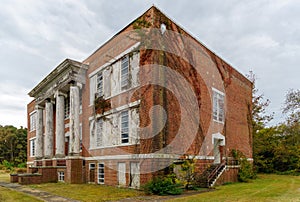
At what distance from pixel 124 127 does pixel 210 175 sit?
5669 millimetres

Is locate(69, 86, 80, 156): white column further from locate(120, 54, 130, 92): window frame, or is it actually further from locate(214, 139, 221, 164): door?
locate(214, 139, 221, 164): door

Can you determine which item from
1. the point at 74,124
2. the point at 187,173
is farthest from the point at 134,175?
the point at 74,124

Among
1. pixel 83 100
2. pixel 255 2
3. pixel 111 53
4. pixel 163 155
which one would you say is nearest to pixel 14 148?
pixel 83 100

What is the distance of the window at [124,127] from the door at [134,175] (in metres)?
1.49

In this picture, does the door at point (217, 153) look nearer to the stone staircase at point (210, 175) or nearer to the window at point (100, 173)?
the stone staircase at point (210, 175)

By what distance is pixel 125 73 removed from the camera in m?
16.5

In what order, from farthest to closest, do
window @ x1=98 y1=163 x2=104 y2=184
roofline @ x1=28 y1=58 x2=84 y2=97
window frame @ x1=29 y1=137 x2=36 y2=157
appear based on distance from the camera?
window frame @ x1=29 y1=137 x2=36 y2=157
roofline @ x1=28 y1=58 x2=84 y2=97
window @ x1=98 y1=163 x2=104 y2=184

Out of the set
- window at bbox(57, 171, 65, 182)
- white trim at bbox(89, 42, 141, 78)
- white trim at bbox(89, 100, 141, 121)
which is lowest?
window at bbox(57, 171, 65, 182)

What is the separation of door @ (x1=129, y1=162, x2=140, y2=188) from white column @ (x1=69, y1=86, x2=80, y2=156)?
19.5 ft

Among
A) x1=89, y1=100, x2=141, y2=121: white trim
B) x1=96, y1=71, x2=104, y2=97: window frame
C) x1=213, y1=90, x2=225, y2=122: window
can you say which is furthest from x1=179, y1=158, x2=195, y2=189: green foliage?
x1=96, y1=71, x2=104, y2=97: window frame

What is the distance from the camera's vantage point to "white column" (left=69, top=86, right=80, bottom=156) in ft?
63.5

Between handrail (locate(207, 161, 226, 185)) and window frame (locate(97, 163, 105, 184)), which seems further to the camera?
window frame (locate(97, 163, 105, 184))

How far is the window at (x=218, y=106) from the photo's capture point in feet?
64.4

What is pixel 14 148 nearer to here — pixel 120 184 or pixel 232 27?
pixel 120 184
